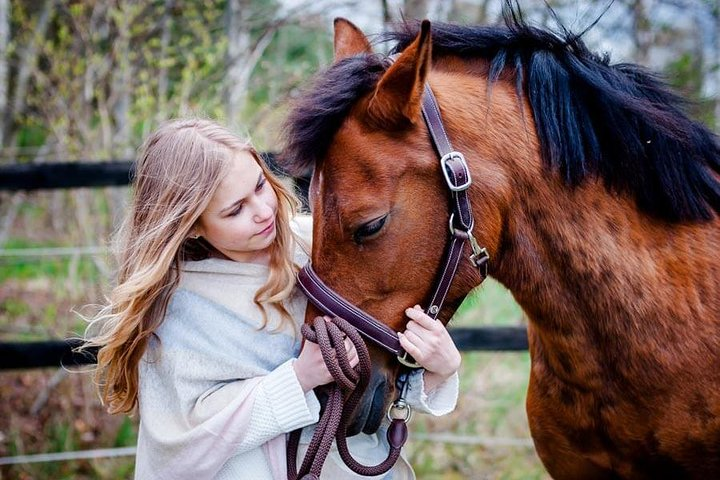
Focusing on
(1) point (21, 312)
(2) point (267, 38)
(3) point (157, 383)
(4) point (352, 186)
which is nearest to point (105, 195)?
(1) point (21, 312)

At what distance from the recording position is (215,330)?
1.77 m

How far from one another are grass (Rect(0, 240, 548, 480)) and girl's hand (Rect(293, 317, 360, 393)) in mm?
1715

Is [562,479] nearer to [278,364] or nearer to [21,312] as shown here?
[278,364]

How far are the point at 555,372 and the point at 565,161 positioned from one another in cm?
69

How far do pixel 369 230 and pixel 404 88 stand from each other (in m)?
0.35

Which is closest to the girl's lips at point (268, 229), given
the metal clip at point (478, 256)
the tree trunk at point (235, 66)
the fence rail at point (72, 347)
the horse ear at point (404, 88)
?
the horse ear at point (404, 88)

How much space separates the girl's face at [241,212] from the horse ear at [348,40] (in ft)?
1.53

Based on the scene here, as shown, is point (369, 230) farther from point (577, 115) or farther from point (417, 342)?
point (577, 115)

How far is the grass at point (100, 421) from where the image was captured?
12.2 ft

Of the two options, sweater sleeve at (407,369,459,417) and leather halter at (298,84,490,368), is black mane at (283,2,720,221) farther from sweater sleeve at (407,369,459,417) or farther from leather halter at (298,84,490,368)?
sweater sleeve at (407,369,459,417)

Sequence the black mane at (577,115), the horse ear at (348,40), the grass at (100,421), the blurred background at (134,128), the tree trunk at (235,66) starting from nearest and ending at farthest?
1. the black mane at (577,115)
2. the horse ear at (348,40)
3. the grass at (100,421)
4. the blurred background at (134,128)
5. the tree trunk at (235,66)

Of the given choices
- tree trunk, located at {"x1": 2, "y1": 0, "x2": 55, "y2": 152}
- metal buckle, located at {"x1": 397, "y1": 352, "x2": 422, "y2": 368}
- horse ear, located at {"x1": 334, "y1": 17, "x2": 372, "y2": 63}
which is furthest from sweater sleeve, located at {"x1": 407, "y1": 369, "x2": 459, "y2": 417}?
tree trunk, located at {"x1": 2, "y1": 0, "x2": 55, "y2": 152}

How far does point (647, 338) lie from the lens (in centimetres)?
178

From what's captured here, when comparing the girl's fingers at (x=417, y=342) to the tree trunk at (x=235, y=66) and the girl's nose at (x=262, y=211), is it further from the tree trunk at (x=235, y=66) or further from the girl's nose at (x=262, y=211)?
the tree trunk at (x=235, y=66)
